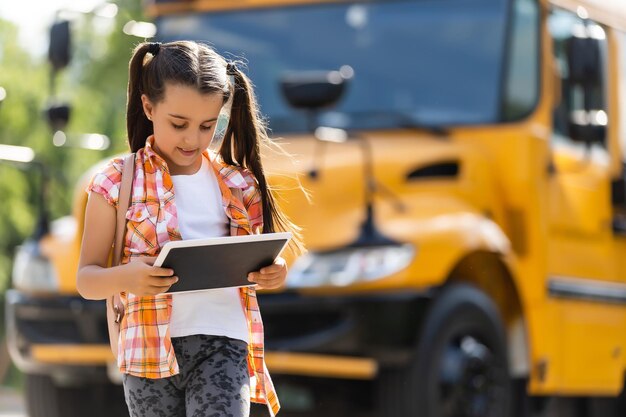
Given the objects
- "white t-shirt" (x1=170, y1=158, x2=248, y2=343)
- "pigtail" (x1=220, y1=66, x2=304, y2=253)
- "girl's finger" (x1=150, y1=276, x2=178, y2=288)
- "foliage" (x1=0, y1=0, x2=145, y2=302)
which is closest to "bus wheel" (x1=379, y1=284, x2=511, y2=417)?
"pigtail" (x1=220, y1=66, x2=304, y2=253)

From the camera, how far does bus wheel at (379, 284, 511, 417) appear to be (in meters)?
6.21

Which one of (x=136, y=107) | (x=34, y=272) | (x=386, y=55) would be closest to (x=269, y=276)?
(x=136, y=107)

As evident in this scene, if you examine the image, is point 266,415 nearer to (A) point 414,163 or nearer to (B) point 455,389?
(B) point 455,389

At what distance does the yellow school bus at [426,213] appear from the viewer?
632 cm

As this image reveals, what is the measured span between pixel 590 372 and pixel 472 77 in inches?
57.7

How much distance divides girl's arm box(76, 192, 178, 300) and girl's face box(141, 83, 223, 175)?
18 cm

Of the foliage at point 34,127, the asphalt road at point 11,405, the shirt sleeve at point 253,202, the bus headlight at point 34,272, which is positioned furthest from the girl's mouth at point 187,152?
the foliage at point 34,127

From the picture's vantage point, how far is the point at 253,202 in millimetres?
3654

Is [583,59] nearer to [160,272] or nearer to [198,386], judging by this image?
[198,386]

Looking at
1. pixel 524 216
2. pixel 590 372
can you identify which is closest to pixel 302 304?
pixel 524 216

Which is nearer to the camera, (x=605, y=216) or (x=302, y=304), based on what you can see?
(x=302, y=304)

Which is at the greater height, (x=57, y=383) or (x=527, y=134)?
(x=527, y=134)

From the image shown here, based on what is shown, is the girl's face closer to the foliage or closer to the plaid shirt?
the plaid shirt

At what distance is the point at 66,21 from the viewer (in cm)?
776
